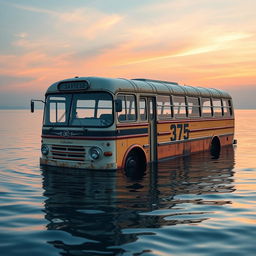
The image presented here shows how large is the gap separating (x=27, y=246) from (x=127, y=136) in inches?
244

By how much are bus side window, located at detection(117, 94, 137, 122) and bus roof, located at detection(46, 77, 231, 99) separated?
21 cm

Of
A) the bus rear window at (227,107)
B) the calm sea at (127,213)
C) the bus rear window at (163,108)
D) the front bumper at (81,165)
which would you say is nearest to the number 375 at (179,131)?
the bus rear window at (163,108)

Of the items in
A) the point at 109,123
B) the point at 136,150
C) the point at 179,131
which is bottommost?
the point at 136,150

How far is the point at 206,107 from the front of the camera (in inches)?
676

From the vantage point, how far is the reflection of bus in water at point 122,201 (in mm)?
5878

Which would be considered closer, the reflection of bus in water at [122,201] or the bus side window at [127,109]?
the reflection of bus in water at [122,201]

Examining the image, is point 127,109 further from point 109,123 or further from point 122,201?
point 122,201

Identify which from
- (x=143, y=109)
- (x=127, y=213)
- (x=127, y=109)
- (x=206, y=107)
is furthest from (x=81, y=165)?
(x=206, y=107)

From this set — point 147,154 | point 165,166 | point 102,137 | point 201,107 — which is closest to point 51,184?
point 102,137

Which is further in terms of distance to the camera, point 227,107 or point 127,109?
point 227,107

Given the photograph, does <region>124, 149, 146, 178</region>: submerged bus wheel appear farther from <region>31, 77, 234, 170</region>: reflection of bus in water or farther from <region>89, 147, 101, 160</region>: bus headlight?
<region>89, 147, 101, 160</region>: bus headlight

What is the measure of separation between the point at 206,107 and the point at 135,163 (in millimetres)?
6359

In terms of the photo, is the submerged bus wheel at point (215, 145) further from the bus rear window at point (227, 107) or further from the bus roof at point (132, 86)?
the bus roof at point (132, 86)

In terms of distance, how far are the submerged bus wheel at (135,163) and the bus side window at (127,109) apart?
1.11 meters
